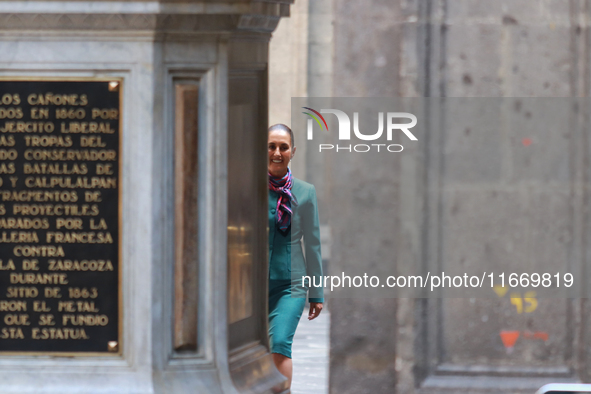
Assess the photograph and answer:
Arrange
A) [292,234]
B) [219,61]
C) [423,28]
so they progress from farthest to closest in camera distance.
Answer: [423,28], [292,234], [219,61]

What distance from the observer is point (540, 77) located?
23.0 ft

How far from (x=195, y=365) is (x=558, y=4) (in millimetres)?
3561

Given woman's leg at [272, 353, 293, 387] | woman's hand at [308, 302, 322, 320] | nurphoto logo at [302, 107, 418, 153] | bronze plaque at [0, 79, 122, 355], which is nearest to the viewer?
bronze plaque at [0, 79, 122, 355]

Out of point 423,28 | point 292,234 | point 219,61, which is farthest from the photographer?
point 423,28

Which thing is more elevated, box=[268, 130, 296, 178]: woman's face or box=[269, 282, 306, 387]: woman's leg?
box=[268, 130, 296, 178]: woman's face

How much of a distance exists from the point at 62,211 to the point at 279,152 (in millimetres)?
1797

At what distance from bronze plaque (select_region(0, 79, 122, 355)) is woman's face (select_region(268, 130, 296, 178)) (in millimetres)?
1599

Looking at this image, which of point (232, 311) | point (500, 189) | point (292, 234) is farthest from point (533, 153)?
point (232, 311)

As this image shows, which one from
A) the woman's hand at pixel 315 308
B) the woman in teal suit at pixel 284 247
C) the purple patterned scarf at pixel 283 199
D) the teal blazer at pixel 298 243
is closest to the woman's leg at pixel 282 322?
the woman in teal suit at pixel 284 247

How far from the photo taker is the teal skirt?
21.1 feet

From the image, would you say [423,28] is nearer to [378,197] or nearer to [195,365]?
[378,197]

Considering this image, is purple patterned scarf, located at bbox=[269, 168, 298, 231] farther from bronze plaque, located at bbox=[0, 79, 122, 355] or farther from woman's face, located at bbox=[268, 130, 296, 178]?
bronze plaque, located at bbox=[0, 79, 122, 355]

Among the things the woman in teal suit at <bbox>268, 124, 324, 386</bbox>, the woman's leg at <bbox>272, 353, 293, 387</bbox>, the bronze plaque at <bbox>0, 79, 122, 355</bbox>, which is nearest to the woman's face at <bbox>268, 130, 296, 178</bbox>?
the woman in teal suit at <bbox>268, 124, 324, 386</bbox>

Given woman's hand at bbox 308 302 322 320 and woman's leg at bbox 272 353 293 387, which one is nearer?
woman's leg at bbox 272 353 293 387
